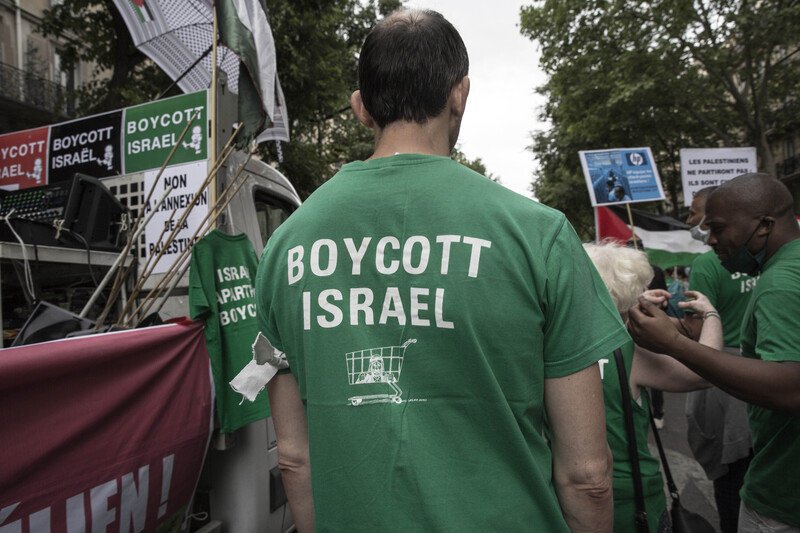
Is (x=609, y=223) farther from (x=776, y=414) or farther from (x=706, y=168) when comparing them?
(x=776, y=414)

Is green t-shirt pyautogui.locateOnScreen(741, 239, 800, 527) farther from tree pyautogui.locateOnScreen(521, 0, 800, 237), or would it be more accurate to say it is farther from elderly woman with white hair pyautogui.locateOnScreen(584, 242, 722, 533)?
tree pyautogui.locateOnScreen(521, 0, 800, 237)

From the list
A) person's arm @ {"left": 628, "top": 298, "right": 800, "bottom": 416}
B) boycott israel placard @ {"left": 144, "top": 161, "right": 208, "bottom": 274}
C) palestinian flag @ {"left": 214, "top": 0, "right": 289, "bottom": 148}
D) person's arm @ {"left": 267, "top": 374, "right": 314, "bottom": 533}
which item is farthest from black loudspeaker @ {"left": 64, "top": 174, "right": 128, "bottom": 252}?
person's arm @ {"left": 628, "top": 298, "right": 800, "bottom": 416}

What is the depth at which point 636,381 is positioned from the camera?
2039mm

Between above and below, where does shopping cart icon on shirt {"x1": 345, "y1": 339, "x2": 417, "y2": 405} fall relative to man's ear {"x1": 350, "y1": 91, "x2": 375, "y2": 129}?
below

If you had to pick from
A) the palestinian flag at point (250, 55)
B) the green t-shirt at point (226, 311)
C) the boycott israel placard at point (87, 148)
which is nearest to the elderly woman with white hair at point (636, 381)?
the green t-shirt at point (226, 311)

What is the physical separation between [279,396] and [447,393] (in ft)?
1.58

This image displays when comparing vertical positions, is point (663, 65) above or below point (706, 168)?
above

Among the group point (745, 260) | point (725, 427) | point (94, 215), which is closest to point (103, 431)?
point (94, 215)

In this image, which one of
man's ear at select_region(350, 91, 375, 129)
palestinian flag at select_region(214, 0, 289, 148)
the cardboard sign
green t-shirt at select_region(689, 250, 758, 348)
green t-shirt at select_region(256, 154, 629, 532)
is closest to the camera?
green t-shirt at select_region(256, 154, 629, 532)

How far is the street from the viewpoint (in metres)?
3.98

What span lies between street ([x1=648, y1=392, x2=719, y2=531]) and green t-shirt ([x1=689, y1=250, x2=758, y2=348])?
140cm

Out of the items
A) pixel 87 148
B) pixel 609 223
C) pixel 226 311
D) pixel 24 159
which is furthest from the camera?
pixel 609 223

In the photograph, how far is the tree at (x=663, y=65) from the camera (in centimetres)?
1225

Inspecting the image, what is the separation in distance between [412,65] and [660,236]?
6.91 metres
